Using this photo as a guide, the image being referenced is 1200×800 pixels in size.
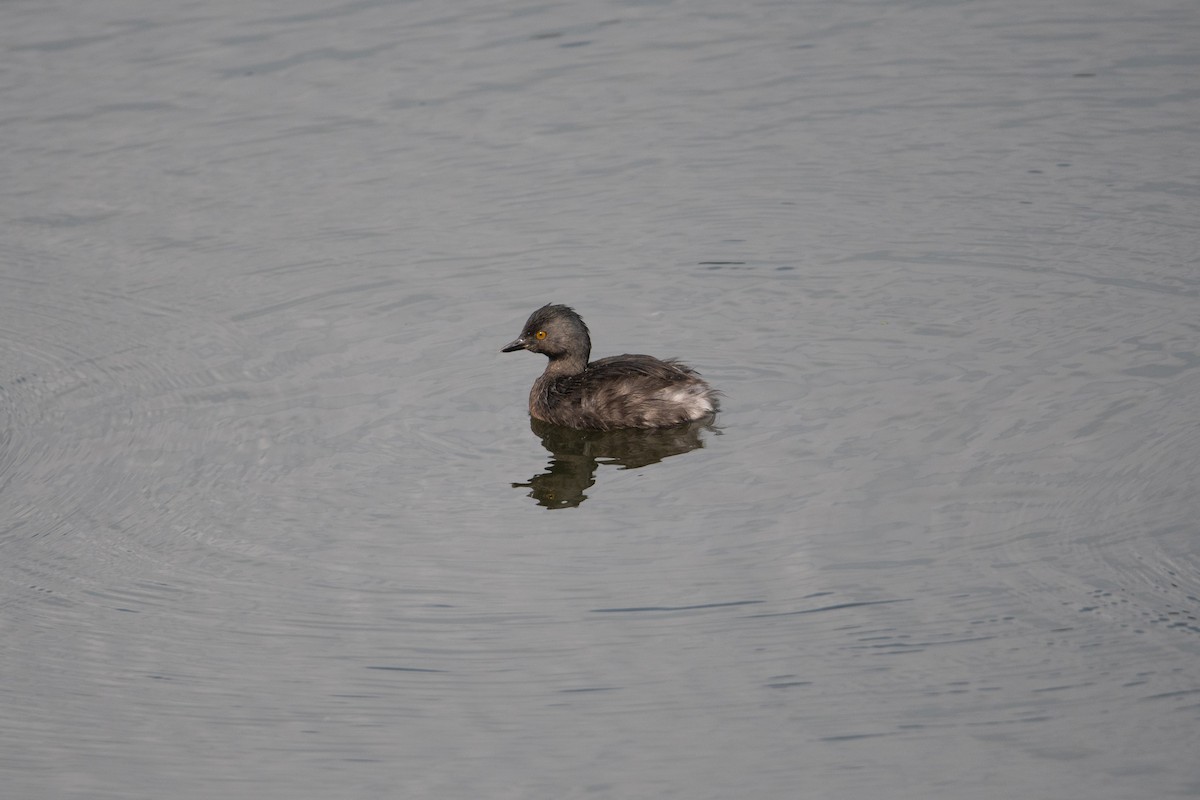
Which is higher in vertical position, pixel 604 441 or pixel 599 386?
pixel 599 386

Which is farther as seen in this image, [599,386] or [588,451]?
[599,386]

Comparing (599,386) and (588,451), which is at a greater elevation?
(599,386)

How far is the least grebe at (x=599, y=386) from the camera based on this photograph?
33.2 feet

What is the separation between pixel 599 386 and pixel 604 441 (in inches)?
13.4

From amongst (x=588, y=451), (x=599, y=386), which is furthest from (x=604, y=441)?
(x=599, y=386)

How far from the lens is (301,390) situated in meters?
10.5

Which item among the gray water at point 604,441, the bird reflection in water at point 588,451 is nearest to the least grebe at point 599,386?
the bird reflection in water at point 588,451

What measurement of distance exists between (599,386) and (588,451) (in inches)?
16.9

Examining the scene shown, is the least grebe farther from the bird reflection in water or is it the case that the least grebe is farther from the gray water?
the gray water

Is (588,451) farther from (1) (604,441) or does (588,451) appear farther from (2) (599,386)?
(2) (599,386)

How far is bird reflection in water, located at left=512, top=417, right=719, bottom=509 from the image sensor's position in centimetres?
943

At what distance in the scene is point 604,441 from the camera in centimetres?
1032

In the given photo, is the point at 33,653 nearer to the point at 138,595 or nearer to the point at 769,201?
the point at 138,595

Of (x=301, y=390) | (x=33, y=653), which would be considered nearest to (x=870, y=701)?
(x=33, y=653)
